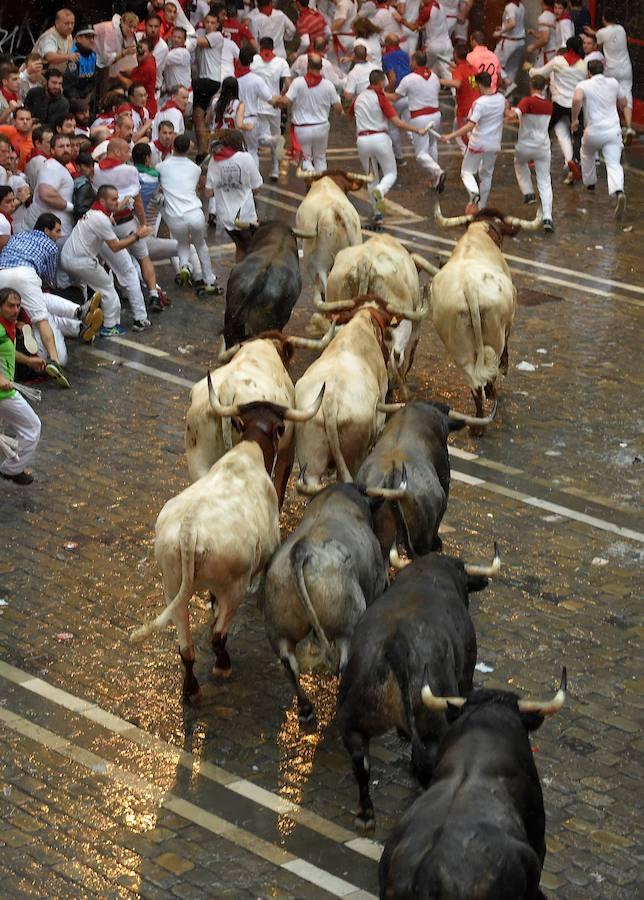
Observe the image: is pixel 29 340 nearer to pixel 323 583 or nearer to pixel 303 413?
pixel 303 413

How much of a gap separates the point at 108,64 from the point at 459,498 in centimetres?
1327

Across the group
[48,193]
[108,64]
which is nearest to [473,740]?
[48,193]

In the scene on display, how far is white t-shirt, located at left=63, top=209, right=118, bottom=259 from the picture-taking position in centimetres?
1708

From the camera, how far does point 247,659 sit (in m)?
11.0

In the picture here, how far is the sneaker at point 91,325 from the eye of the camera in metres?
16.9

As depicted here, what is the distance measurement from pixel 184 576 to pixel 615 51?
1896 cm

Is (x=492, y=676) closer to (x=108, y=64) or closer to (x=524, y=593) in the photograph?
(x=524, y=593)

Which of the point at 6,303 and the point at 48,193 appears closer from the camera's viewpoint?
the point at 6,303

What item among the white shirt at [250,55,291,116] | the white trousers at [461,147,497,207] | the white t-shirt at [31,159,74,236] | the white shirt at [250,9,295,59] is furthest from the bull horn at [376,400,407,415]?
the white shirt at [250,9,295,59]

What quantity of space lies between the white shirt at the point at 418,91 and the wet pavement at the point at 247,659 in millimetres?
7172

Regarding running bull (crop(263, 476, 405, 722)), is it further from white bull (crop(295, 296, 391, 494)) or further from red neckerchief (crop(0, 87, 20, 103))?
red neckerchief (crop(0, 87, 20, 103))

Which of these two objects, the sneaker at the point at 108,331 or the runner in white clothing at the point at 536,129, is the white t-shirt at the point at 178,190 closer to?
the sneaker at the point at 108,331

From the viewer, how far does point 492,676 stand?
10.7 metres

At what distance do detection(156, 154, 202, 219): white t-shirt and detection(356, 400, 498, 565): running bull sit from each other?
7.42 m
